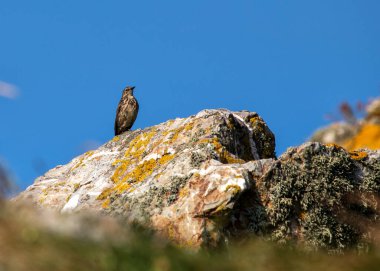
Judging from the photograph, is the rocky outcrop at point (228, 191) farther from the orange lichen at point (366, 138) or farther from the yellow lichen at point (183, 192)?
the orange lichen at point (366, 138)

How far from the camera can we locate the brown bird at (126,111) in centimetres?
2055

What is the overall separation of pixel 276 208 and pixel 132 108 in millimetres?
10507

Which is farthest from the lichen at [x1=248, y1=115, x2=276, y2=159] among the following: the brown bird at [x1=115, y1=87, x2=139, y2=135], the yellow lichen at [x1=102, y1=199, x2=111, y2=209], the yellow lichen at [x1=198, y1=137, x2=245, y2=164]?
the brown bird at [x1=115, y1=87, x2=139, y2=135]

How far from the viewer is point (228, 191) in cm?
1085

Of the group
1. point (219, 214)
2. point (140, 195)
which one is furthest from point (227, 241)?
point (140, 195)

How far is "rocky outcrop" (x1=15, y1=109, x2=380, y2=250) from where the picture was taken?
10844mm

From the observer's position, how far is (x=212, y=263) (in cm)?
511

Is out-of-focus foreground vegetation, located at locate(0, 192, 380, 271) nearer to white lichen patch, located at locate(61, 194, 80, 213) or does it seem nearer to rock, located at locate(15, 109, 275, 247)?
rock, located at locate(15, 109, 275, 247)

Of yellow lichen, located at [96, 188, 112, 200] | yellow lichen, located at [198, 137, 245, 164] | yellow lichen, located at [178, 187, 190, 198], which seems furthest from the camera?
yellow lichen, located at [96, 188, 112, 200]

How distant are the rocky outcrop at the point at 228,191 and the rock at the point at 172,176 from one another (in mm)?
20

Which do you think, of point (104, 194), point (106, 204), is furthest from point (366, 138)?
point (106, 204)

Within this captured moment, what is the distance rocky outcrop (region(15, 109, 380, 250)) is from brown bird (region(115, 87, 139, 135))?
636 cm

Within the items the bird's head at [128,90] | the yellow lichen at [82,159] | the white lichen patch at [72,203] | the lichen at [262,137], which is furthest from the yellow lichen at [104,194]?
the bird's head at [128,90]

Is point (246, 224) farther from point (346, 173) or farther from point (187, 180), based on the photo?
point (346, 173)
